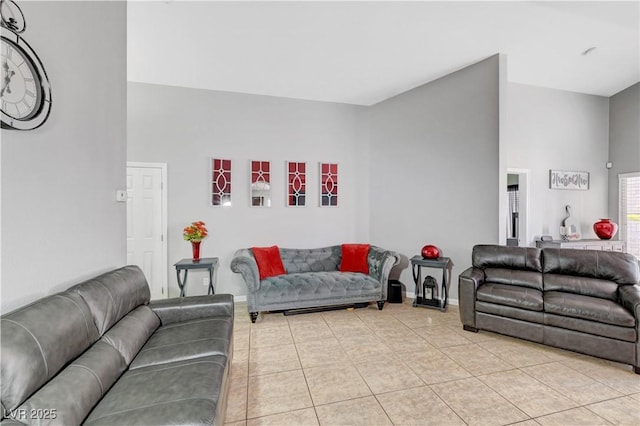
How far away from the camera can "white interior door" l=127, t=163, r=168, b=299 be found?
158 inches

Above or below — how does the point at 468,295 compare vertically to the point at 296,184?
below

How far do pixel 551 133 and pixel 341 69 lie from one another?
401 centimetres

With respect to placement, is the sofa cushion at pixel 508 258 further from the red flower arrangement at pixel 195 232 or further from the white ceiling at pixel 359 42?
the red flower arrangement at pixel 195 232

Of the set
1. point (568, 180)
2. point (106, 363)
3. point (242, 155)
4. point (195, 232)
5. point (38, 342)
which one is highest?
point (242, 155)

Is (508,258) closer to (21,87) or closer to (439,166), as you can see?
(439,166)

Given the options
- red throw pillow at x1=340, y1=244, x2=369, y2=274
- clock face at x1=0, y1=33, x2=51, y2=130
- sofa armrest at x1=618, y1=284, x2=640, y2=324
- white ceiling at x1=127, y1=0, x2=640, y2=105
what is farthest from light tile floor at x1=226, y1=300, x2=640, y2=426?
white ceiling at x1=127, y1=0, x2=640, y2=105

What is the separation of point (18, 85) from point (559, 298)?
4.21m

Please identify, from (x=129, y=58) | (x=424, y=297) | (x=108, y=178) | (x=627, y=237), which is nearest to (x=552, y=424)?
(x=424, y=297)

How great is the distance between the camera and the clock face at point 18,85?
4.51 ft

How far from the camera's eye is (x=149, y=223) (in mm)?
4086

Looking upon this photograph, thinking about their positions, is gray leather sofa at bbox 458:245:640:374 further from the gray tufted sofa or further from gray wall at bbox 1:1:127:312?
gray wall at bbox 1:1:127:312

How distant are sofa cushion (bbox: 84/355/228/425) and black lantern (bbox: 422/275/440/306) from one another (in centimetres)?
317

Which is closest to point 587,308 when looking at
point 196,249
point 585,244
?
point 585,244

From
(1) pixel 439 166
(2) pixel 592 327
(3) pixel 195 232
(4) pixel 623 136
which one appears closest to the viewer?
(2) pixel 592 327
